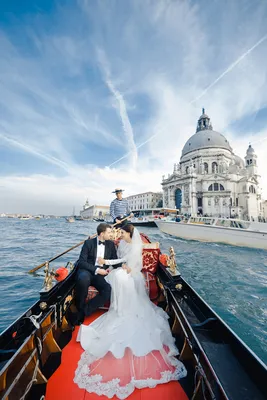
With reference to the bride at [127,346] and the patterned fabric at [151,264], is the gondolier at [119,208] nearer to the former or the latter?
the patterned fabric at [151,264]

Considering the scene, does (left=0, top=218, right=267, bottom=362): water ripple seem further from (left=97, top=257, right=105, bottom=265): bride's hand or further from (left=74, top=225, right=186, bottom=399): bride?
(left=97, top=257, right=105, bottom=265): bride's hand

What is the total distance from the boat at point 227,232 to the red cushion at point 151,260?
431 inches

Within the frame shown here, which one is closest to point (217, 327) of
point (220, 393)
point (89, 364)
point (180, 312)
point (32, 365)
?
point (180, 312)

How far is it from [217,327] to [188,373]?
515mm

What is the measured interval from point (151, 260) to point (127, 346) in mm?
2011

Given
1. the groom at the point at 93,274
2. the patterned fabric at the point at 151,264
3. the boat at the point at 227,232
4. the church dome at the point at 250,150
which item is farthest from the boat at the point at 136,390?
the church dome at the point at 250,150

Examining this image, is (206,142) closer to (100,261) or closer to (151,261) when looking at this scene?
(151,261)

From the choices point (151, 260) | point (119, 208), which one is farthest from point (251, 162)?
point (151, 260)

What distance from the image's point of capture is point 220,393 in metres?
1.08

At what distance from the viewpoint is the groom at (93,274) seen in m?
2.68

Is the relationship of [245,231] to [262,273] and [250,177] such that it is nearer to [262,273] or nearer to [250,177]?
[262,273]

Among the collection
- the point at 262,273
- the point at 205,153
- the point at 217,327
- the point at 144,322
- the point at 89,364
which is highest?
the point at 205,153

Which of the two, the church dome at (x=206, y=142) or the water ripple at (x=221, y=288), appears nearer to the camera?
the water ripple at (x=221, y=288)

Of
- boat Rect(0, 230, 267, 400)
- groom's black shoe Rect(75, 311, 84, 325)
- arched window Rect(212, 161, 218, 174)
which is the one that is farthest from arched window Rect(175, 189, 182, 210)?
boat Rect(0, 230, 267, 400)
